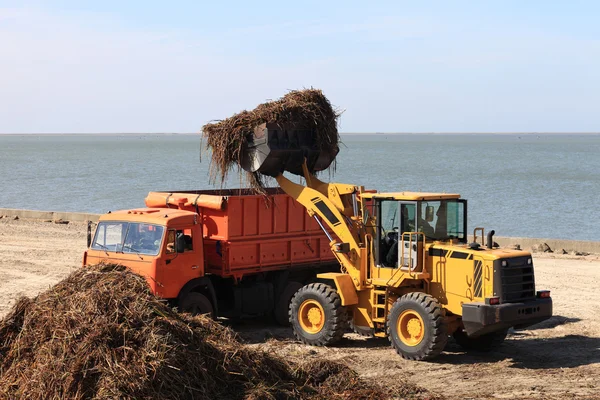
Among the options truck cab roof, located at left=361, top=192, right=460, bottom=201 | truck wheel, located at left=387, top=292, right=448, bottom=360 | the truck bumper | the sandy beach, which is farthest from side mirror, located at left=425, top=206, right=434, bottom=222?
the sandy beach

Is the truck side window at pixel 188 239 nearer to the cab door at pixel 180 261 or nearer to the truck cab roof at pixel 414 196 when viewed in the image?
the cab door at pixel 180 261

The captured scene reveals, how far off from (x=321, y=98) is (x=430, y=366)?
18.4ft

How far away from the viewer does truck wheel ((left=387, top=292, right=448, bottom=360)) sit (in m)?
13.5

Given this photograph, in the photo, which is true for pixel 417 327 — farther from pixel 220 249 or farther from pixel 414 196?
pixel 220 249

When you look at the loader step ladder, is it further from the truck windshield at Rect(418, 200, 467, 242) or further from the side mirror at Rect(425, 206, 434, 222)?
the side mirror at Rect(425, 206, 434, 222)

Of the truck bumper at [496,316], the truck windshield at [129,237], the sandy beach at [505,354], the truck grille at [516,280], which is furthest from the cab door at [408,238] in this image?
the truck windshield at [129,237]

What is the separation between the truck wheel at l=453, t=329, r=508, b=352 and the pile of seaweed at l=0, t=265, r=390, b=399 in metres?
3.69

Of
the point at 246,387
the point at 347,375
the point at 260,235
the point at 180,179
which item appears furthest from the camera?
the point at 180,179

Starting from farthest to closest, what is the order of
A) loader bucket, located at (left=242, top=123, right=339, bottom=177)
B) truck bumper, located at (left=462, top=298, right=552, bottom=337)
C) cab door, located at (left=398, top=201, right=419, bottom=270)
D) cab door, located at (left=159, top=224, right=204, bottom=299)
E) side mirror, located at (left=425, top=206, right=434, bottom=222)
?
loader bucket, located at (left=242, top=123, right=339, bottom=177)
cab door, located at (left=159, top=224, right=204, bottom=299)
side mirror, located at (left=425, top=206, right=434, bottom=222)
cab door, located at (left=398, top=201, right=419, bottom=270)
truck bumper, located at (left=462, top=298, right=552, bottom=337)

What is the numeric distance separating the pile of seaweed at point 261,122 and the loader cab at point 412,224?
248 cm

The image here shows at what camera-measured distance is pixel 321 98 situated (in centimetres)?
1664

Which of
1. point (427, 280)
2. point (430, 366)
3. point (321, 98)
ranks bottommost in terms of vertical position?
point (430, 366)

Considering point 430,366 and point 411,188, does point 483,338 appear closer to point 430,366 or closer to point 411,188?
point 430,366

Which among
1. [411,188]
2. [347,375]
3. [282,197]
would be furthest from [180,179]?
[347,375]
